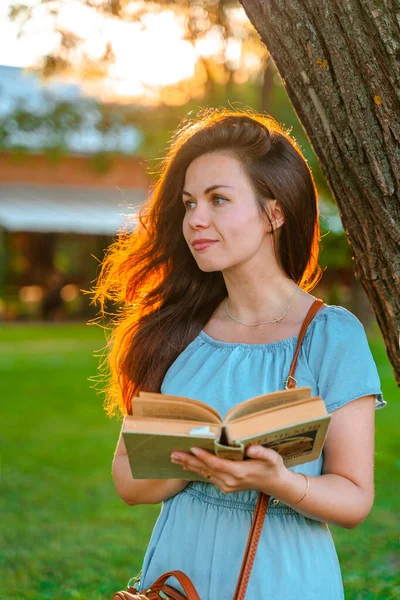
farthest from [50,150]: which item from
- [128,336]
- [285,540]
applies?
[285,540]

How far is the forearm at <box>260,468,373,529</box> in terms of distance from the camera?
88.5 inches

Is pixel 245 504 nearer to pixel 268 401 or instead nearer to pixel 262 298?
pixel 268 401

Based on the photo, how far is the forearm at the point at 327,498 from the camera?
2248mm

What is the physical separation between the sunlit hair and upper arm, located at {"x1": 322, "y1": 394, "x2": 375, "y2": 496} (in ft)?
2.21

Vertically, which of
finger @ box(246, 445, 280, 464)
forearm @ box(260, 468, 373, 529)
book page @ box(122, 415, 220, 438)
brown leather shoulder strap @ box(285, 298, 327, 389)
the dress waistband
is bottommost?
the dress waistband

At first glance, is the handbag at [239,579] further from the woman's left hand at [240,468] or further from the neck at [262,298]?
the neck at [262,298]

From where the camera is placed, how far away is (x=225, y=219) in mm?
2738

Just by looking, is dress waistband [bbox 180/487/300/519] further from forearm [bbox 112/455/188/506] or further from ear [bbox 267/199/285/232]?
ear [bbox 267/199/285/232]

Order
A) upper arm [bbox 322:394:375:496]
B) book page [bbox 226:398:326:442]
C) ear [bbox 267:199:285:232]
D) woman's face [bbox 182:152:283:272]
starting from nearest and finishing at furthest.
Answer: book page [bbox 226:398:326:442], upper arm [bbox 322:394:375:496], woman's face [bbox 182:152:283:272], ear [bbox 267:199:285:232]

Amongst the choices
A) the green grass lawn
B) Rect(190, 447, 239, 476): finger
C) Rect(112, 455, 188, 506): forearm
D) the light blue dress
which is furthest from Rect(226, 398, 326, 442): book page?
the green grass lawn

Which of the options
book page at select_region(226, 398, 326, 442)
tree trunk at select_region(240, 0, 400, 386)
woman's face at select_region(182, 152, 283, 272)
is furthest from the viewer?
woman's face at select_region(182, 152, 283, 272)

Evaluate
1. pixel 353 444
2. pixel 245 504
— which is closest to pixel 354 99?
pixel 353 444

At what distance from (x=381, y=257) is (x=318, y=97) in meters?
0.55

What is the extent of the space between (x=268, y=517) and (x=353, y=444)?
32 centimetres
